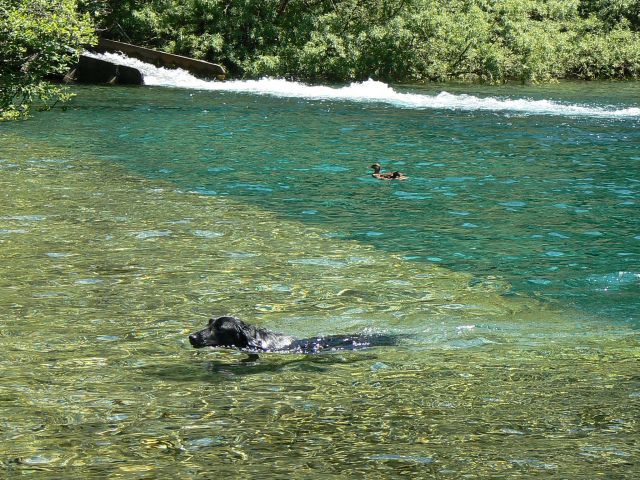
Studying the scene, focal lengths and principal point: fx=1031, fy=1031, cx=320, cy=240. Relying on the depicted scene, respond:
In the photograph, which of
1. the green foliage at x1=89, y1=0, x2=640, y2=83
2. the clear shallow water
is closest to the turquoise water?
the clear shallow water

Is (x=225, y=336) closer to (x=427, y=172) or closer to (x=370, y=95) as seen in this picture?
(x=427, y=172)

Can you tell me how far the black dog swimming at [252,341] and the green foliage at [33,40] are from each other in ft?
32.2

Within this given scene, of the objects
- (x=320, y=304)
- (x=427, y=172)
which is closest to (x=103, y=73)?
(x=427, y=172)

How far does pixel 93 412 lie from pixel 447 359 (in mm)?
3178

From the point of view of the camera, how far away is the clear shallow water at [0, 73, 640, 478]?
265 inches

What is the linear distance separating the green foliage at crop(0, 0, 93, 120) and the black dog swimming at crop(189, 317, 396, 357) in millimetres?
9804

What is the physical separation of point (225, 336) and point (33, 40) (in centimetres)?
1023

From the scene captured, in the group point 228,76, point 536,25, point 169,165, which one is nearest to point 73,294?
point 169,165

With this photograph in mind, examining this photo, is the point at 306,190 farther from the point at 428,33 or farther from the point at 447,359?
the point at 428,33

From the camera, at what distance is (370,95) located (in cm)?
3612

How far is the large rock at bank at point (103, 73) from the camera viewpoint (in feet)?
123

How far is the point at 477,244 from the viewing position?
14.4m

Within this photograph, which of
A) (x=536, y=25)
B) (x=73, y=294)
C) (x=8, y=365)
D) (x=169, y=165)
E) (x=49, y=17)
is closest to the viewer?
(x=8, y=365)

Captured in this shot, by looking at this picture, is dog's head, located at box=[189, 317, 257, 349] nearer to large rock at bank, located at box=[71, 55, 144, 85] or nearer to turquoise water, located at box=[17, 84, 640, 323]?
turquoise water, located at box=[17, 84, 640, 323]
